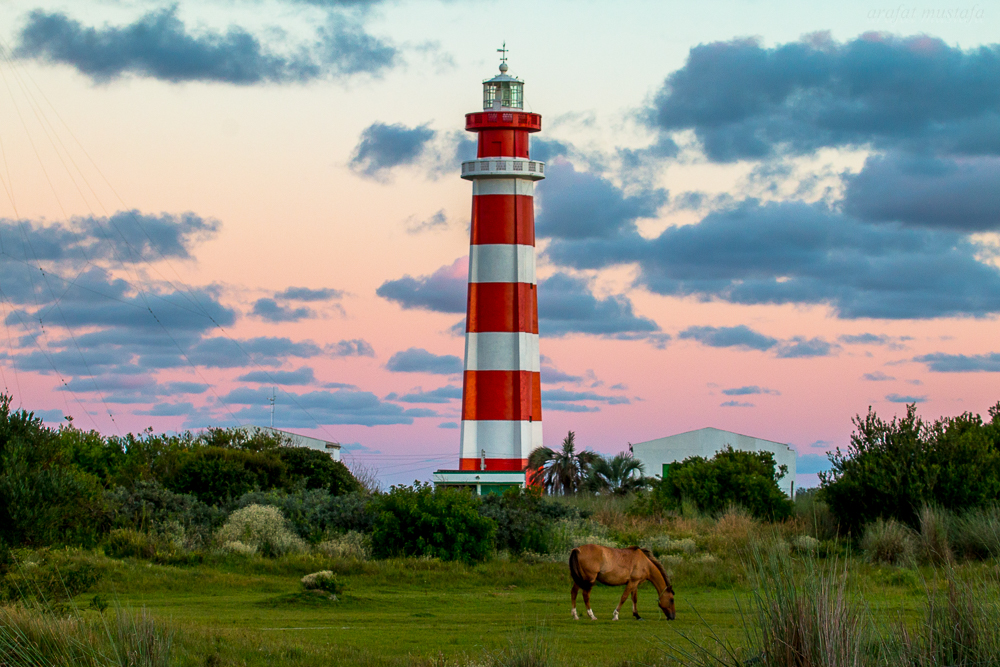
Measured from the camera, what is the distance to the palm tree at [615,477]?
38.4 m

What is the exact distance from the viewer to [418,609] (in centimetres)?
1600

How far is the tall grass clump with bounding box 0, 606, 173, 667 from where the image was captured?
8711mm

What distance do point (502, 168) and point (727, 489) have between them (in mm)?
13378

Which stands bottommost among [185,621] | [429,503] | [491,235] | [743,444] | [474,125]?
[185,621]

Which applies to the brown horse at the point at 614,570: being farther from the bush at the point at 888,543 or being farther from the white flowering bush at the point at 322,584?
the bush at the point at 888,543

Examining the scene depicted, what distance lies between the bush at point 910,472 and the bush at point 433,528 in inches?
334

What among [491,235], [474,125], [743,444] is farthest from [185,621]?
[743,444]

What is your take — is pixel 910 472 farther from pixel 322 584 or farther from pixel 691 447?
pixel 691 447

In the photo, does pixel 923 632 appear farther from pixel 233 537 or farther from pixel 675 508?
pixel 675 508

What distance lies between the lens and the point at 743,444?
4622 cm

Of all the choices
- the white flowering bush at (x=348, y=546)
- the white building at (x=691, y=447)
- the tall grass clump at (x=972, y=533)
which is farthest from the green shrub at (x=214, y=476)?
the white building at (x=691, y=447)

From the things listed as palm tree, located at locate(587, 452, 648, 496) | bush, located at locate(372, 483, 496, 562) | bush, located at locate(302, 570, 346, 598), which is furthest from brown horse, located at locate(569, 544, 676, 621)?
palm tree, located at locate(587, 452, 648, 496)

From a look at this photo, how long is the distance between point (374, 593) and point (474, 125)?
23.0 metres

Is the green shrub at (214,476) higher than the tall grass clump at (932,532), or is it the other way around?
the green shrub at (214,476)
